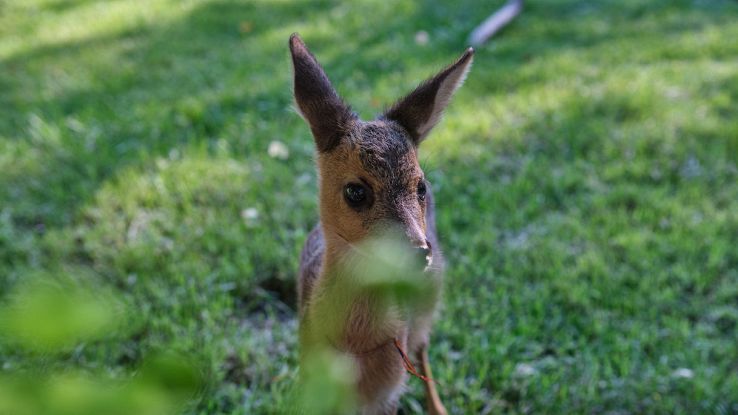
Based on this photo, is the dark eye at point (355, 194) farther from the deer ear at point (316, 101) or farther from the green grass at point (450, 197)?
the green grass at point (450, 197)

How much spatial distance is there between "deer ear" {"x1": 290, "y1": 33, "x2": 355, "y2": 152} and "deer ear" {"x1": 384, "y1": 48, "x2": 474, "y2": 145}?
0.65 ft

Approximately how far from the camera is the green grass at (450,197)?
308 cm

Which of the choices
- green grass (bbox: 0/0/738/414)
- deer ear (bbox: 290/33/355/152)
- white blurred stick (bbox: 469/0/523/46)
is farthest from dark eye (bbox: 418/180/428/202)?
white blurred stick (bbox: 469/0/523/46)

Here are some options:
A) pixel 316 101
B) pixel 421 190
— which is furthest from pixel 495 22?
pixel 421 190

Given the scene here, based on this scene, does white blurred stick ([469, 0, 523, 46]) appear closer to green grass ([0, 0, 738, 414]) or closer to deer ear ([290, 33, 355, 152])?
green grass ([0, 0, 738, 414])

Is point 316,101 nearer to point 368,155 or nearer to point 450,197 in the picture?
point 368,155

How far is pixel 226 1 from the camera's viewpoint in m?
7.77

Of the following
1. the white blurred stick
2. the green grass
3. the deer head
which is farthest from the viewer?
the white blurred stick

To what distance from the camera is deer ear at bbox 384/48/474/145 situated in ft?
7.67

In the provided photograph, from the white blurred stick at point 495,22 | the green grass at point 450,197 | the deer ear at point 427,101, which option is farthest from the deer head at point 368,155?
the white blurred stick at point 495,22

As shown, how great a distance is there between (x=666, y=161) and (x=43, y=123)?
451cm

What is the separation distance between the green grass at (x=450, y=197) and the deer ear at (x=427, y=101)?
1.15 meters

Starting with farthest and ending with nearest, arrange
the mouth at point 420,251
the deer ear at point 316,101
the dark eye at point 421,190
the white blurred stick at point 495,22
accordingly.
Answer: the white blurred stick at point 495,22 → the deer ear at point 316,101 → the dark eye at point 421,190 → the mouth at point 420,251

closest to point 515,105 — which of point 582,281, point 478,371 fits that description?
point 582,281
